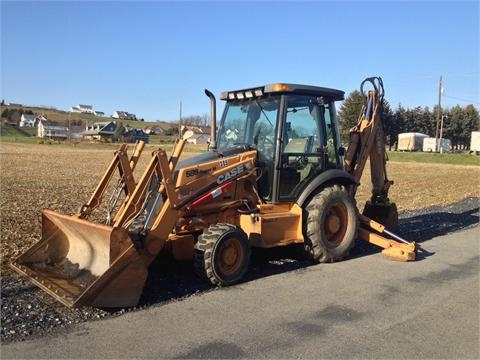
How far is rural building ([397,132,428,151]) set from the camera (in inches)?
2948

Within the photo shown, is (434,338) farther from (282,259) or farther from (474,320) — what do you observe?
(282,259)

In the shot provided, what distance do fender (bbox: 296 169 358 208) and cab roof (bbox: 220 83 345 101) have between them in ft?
3.97

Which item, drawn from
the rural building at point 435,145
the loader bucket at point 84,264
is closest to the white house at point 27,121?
the rural building at point 435,145

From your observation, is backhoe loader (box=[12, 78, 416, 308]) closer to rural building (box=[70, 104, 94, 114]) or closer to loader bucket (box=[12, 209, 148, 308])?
loader bucket (box=[12, 209, 148, 308])

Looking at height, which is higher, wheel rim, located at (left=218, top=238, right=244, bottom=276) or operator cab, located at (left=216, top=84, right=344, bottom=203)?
operator cab, located at (left=216, top=84, right=344, bottom=203)

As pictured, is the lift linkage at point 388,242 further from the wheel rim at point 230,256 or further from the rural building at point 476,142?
the rural building at point 476,142

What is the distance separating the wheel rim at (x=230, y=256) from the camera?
603cm

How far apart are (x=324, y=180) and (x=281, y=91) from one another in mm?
1490

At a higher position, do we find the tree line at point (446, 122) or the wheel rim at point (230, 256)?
the tree line at point (446, 122)

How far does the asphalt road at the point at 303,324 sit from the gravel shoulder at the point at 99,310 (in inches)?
6.6

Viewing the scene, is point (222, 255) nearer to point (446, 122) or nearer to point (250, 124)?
point (250, 124)

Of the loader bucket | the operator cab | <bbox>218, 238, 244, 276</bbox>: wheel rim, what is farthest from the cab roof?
the loader bucket

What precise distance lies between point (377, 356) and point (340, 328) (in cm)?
63

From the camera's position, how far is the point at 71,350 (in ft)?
13.6
